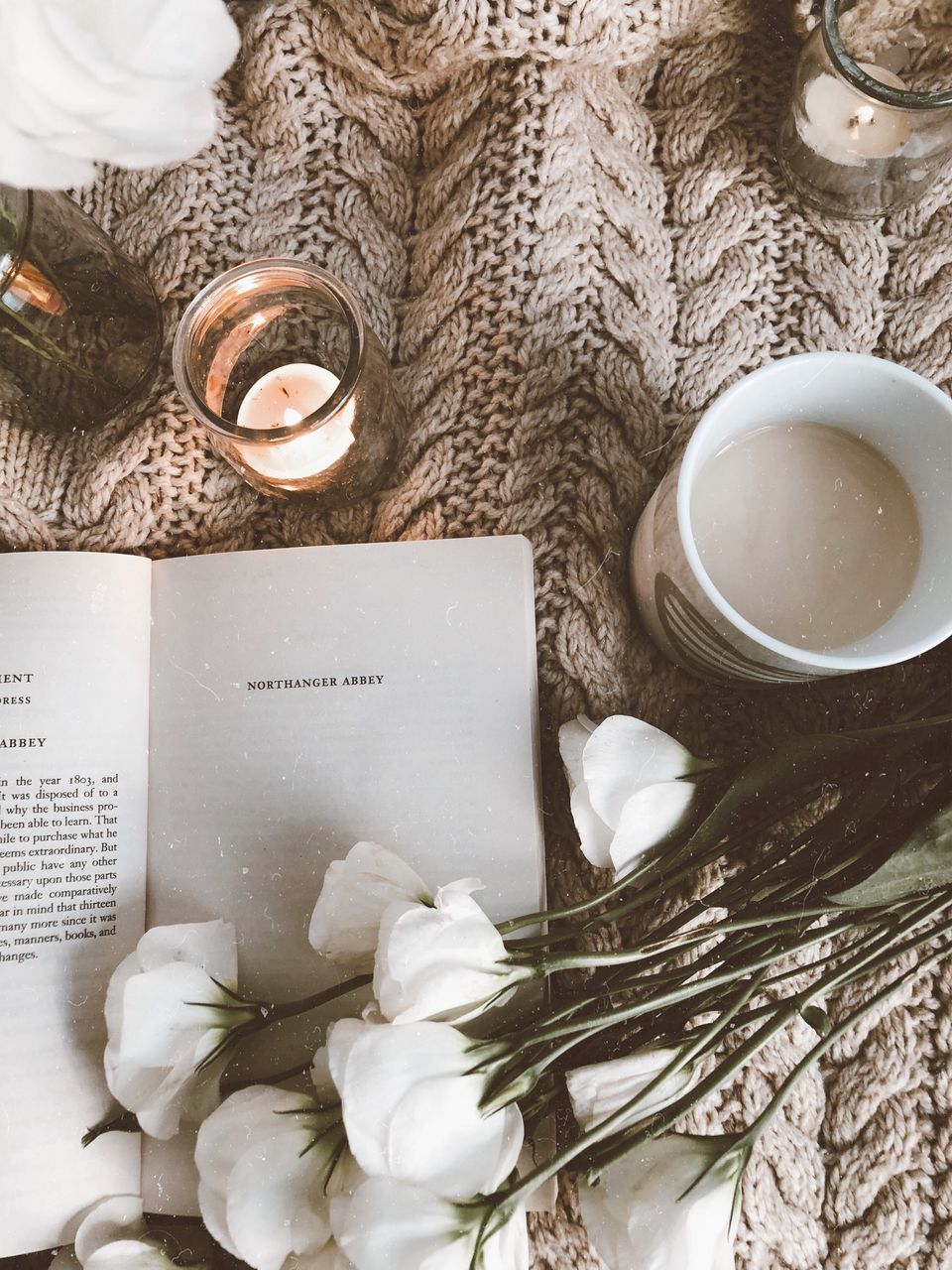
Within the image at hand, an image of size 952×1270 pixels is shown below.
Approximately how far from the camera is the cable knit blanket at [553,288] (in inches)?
18.8

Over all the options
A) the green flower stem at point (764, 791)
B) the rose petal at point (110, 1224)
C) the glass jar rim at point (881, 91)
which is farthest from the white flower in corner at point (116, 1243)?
the glass jar rim at point (881, 91)

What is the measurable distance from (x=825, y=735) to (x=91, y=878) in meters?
0.35

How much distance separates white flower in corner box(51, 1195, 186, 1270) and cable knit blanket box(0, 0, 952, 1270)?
0.18m

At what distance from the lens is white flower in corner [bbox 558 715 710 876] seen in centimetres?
36

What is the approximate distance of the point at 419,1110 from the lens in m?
0.29

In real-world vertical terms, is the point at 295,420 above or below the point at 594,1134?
above

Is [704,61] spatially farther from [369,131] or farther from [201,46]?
[201,46]

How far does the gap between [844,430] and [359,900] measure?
292mm

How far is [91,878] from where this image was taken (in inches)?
18.4

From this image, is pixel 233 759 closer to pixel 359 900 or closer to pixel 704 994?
pixel 359 900

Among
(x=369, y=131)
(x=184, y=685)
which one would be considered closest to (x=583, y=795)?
(x=184, y=685)

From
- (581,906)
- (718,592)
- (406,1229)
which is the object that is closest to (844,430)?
(718,592)

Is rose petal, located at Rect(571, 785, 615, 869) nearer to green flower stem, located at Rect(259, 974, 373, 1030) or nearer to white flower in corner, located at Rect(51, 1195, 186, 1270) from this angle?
green flower stem, located at Rect(259, 974, 373, 1030)

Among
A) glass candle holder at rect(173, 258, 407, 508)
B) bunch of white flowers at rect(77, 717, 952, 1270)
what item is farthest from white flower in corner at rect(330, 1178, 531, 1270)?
glass candle holder at rect(173, 258, 407, 508)
